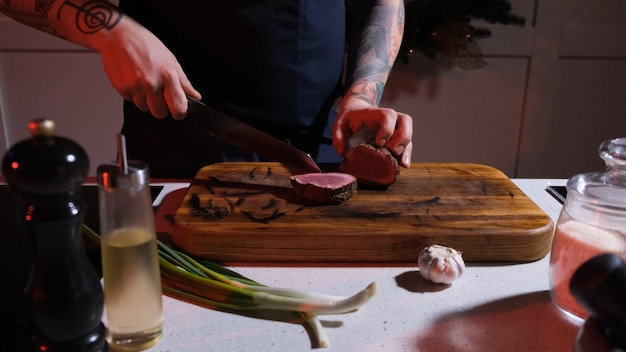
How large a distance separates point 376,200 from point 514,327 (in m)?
0.47

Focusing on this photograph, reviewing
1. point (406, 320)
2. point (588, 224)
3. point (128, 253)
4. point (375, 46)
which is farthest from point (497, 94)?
point (128, 253)

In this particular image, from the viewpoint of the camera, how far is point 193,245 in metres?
1.07

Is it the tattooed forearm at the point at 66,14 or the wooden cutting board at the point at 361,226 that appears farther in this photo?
the tattooed forearm at the point at 66,14

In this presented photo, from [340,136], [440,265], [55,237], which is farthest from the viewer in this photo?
[340,136]

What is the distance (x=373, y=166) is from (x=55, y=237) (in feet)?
2.65

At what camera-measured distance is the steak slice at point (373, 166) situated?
132 centimetres

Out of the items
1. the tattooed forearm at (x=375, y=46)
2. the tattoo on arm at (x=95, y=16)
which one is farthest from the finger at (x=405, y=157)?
the tattoo on arm at (x=95, y=16)

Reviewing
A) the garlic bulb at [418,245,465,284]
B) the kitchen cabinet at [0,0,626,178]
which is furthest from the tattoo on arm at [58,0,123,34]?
the kitchen cabinet at [0,0,626,178]

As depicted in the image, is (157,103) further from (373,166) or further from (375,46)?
(375,46)

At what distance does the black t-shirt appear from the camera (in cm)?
158

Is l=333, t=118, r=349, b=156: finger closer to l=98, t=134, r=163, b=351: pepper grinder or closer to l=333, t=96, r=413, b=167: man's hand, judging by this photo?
l=333, t=96, r=413, b=167: man's hand

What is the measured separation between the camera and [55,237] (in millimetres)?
659

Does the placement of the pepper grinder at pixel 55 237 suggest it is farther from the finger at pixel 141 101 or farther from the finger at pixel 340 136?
the finger at pixel 340 136

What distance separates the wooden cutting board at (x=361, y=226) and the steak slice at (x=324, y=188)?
2cm
